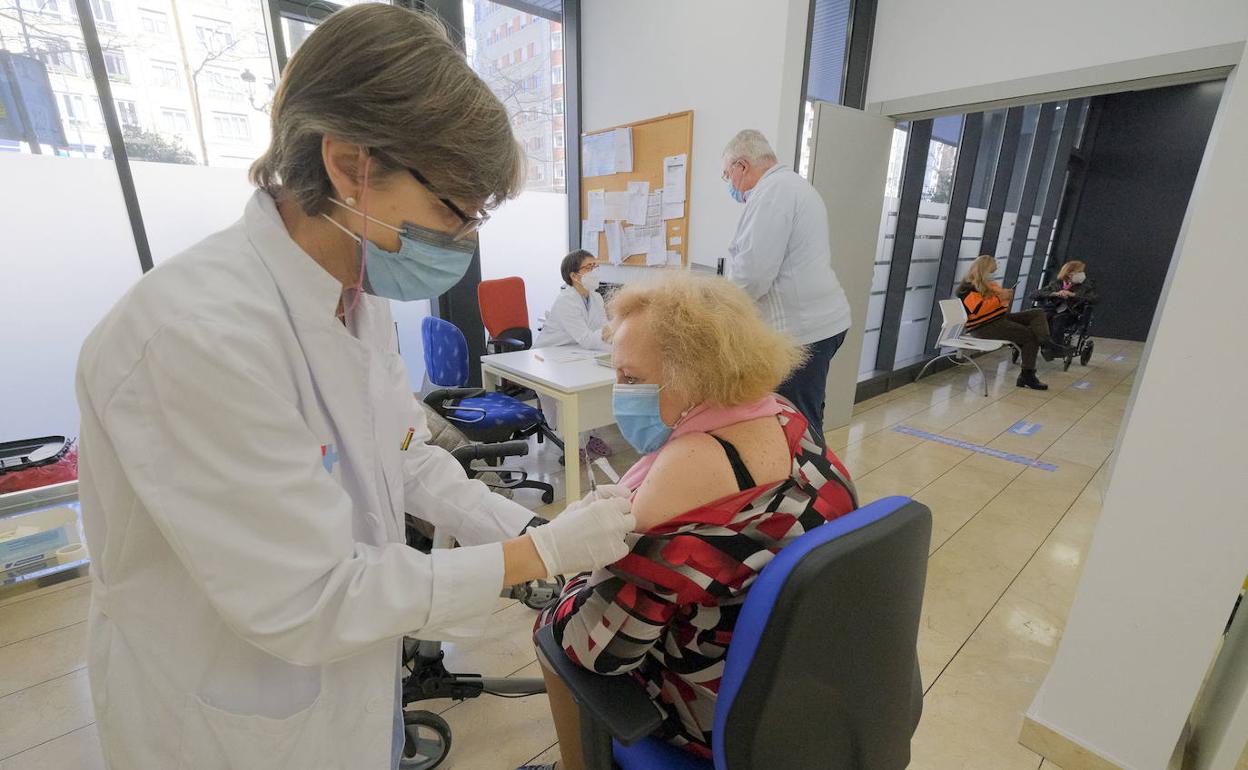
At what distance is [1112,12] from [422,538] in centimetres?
368

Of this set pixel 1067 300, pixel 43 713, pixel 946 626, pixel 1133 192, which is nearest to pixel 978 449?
pixel 946 626

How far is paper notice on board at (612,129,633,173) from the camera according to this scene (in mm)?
3572

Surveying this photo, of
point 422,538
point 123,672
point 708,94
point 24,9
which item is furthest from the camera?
point 708,94

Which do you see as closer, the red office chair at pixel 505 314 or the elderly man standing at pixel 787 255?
the elderly man standing at pixel 787 255

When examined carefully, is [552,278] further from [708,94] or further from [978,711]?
[978,711]

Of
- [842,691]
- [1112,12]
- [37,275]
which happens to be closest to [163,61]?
[37,275]

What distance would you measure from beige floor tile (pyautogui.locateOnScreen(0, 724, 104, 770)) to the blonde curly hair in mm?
1722

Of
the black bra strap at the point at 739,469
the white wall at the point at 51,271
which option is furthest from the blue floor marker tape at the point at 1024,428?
the white wall at the point at 51,271

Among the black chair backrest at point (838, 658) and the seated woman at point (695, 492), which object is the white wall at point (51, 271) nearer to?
the seated woman at point (695, 492)

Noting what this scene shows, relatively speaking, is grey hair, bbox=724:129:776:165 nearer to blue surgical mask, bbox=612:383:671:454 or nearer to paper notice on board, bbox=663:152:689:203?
paper notice on board, bbox=663:152:689:203

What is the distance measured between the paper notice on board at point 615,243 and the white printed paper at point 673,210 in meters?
0.42

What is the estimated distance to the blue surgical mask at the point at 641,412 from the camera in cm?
95

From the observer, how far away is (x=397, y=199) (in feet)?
2.22

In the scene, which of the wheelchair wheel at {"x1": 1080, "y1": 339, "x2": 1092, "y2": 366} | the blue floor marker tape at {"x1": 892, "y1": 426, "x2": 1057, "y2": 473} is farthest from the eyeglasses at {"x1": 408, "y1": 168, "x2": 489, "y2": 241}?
the wheelchair wheel at {"x1": 1080, "y1": 339, "x2": 1092, "y2": 366}
